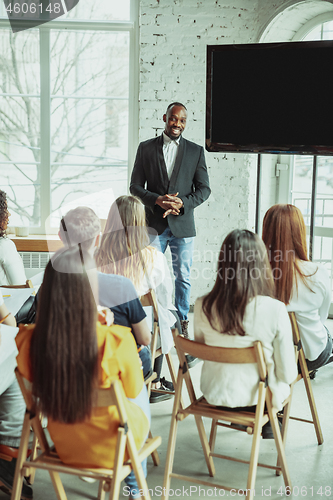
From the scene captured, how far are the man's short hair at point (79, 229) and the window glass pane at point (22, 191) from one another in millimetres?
2874

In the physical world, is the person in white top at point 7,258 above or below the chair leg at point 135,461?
above

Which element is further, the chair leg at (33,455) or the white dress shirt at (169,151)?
the white dress shirt at (169,151)

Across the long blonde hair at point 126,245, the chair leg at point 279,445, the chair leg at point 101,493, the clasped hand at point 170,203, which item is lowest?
the chair leg at point 101,493

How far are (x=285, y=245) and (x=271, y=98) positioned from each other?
1.05 metres

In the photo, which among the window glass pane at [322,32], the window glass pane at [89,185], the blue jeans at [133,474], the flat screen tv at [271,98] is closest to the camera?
the blue jeans at [133,474]

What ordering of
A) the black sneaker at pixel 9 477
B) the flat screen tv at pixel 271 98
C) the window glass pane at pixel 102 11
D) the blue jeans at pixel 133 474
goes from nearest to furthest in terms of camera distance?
the blue jeans at pixel 133 474
the black sneaker at pixel 9 477
the flat screen tv at pixel 271 98
the window glass pane at pixel 102 11

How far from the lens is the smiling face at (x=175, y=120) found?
3598 mm

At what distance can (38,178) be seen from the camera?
15.5ft

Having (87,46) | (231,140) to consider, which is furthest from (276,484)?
(87,46)

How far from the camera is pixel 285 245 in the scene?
231 cm

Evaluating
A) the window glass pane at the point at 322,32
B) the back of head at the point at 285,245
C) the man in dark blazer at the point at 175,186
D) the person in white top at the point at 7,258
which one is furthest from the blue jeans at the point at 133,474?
the window glass pane at the point at 322,32

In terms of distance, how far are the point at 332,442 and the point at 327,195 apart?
8.21 ft

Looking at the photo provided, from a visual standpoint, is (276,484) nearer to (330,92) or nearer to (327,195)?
(330,92)

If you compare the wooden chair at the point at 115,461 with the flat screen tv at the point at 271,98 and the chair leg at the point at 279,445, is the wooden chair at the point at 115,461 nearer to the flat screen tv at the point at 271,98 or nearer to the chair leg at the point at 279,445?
the chair leg at the point at 279,445
